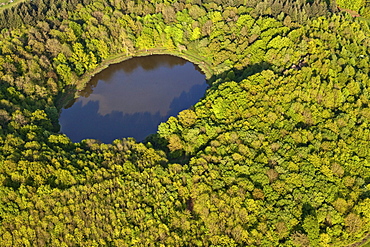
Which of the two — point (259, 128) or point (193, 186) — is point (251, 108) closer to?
point (259, 128)

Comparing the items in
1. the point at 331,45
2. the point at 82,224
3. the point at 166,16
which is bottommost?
the point at 82,224

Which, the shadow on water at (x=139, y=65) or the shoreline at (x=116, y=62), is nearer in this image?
the shoreline at (x=116, y=62)

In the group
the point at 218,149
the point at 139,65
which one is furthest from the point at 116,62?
the point at 218,149

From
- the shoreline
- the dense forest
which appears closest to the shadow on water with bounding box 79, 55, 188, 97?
the shoreline

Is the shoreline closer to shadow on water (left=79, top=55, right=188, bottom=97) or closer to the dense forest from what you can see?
the dense forest

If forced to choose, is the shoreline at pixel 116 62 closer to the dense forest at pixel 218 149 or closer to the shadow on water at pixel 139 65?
the dense forest at pixel 218 149

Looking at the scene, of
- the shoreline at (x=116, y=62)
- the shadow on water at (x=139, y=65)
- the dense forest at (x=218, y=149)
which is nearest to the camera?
the dense forest at (x=218, y=149)

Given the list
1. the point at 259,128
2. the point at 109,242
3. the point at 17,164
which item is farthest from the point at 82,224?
the point at 259,128

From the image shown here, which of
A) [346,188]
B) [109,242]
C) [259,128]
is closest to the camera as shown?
[109,242]

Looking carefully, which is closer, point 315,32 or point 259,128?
point 259,128

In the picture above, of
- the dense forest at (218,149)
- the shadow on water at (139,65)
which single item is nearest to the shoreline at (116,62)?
the dense forest at (218,149)
